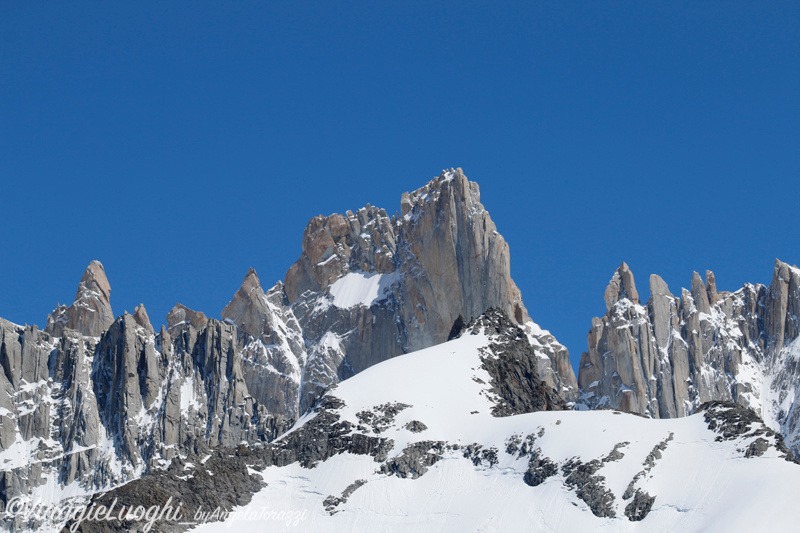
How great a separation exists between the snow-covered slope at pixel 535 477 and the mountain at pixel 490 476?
170 mm

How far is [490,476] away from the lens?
7205 inches

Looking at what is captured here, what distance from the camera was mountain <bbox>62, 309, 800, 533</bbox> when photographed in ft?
547

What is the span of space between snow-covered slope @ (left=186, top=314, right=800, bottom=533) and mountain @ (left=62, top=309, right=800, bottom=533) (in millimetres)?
170

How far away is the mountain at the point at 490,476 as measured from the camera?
16675cm

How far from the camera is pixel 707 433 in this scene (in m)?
178

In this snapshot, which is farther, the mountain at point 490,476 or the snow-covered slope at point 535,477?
the mountain at point 490,476

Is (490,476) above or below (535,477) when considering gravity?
above

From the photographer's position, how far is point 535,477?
179000 mm

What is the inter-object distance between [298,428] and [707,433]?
56.1 meters

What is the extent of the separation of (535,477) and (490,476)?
21.9ft

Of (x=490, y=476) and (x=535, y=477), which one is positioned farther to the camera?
(x=490, y=476)

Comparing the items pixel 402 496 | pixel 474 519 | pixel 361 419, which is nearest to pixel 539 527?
pixel 474 519

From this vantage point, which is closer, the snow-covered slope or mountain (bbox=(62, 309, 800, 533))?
the snow-covered slope

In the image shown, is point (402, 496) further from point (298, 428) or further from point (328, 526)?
point (298, 428)
